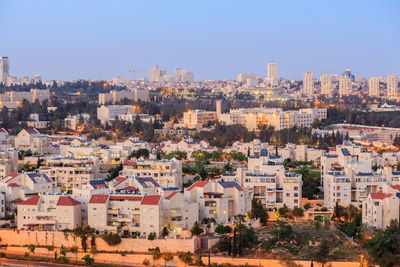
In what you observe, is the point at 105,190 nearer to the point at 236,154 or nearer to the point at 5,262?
the point at 5,262

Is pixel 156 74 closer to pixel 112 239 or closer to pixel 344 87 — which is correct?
pixel 344 87

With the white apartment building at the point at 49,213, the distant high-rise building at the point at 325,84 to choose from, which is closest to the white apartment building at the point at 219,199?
the white apartment building at the point at 49,213

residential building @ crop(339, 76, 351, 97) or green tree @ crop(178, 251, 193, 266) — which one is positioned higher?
residential building @ crop(339, 76, 351, 97)

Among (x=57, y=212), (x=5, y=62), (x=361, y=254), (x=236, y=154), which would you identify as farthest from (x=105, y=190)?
(x=5, y=62)

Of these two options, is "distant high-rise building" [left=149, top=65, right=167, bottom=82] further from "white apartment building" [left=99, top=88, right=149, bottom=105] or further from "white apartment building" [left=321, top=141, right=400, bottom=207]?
"white apartment building" [left=321, top=141, right=400, bottom=207]

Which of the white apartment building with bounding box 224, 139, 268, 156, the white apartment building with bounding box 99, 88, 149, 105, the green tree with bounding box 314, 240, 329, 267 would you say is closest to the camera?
the green tree with bounding box 314, 240, 329, 267

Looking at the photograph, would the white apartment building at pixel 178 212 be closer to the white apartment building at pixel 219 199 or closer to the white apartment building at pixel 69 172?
the white apartment building at pixel 219 199

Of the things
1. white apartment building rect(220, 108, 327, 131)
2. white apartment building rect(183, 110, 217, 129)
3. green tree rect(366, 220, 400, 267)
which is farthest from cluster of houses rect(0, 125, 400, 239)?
white apartment building rect(183, 110, 217, 129)
